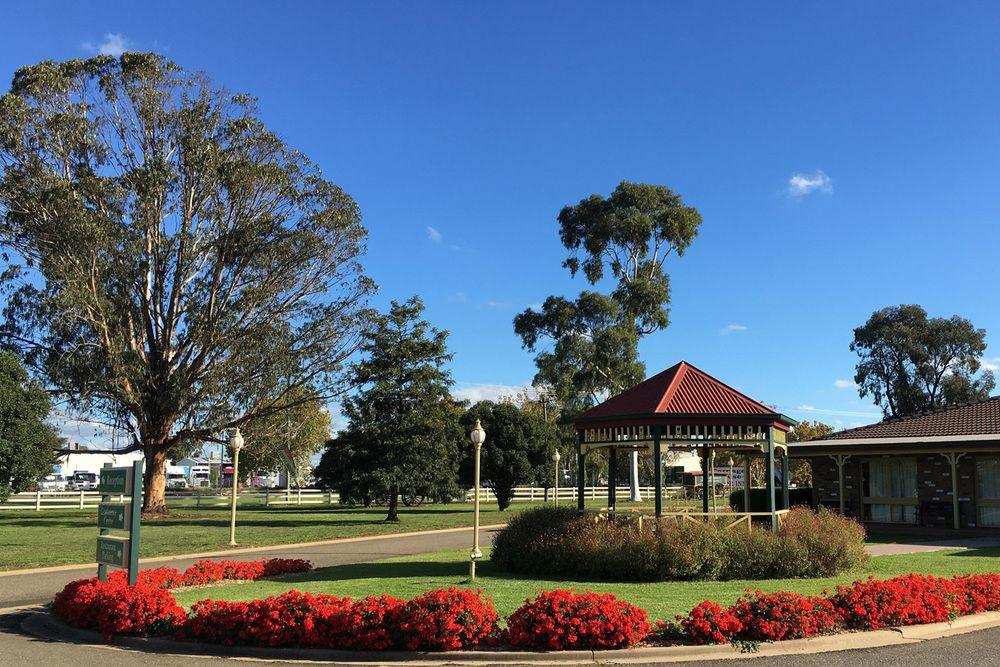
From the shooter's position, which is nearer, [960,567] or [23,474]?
[960,567]

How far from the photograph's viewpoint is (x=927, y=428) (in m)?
29.3

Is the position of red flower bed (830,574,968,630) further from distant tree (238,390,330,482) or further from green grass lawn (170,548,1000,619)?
distant tree (238,390,330,482)

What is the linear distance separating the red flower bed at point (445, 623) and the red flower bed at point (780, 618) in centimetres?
294

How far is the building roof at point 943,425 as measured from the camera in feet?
89.8

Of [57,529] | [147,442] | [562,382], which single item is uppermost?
[562,382]

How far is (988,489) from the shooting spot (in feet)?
88.0

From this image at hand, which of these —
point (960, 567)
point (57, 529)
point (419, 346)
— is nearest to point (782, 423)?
point (960, 567)

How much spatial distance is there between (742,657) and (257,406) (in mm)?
32657

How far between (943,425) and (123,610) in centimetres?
2788

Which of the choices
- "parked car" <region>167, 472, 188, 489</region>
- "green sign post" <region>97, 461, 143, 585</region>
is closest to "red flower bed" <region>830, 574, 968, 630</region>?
"green sign post" <region>97, 461, 143, 585</region>

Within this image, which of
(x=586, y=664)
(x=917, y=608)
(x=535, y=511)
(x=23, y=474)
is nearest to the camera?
(x=586, y=664)

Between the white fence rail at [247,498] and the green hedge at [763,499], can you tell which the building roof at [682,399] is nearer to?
the green hedge at [763,499]

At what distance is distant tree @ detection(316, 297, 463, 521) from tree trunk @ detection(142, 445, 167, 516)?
8563 mm

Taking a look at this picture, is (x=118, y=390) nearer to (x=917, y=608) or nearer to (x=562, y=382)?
(x=562, y=382)
